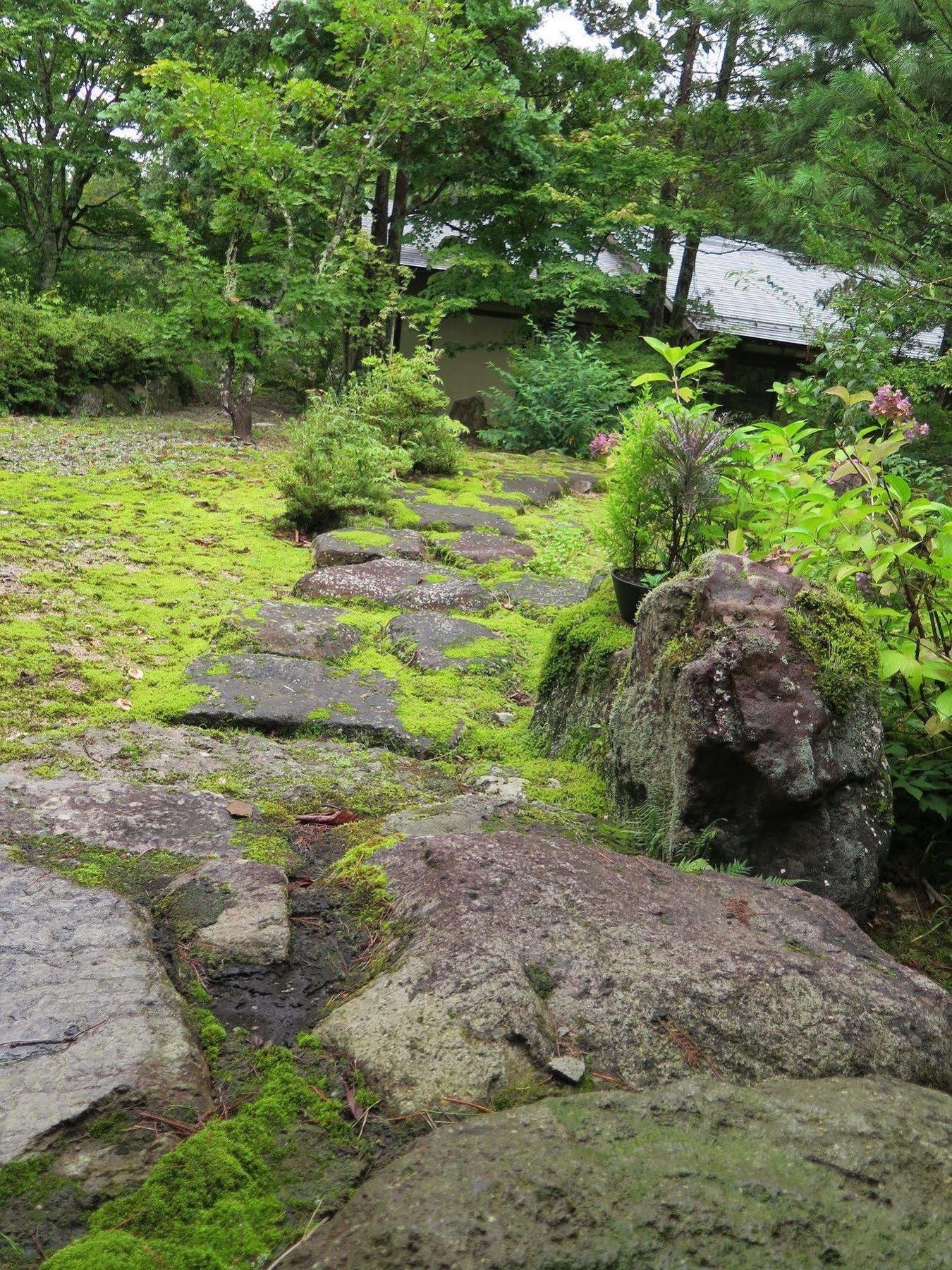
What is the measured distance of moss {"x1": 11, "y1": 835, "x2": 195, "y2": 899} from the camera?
1.96 meters

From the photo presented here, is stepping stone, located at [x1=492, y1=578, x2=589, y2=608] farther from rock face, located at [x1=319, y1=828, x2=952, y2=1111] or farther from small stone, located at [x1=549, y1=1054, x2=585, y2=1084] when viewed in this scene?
small stone, located at [x1=549, y1=1054, x2=585, y2=1084]

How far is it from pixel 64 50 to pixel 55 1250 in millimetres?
18352

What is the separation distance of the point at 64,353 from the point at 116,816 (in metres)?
9.92

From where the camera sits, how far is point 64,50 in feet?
48.8

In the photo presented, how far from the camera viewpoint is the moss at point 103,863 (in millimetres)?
1955

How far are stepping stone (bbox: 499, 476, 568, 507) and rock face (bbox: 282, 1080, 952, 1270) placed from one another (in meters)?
7.08

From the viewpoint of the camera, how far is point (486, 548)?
20.3ft

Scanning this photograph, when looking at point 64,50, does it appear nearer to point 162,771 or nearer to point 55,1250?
point 162,771

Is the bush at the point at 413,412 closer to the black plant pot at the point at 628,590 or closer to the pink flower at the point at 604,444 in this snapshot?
the pink flower at the point at 604,444

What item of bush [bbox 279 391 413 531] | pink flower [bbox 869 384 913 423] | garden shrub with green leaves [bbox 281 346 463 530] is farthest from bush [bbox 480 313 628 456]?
pink flower [bbox 869 384 913 423]

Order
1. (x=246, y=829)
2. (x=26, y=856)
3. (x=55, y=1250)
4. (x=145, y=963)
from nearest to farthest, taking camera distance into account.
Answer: (x=55, y=1250)
(x=145, y=963)
(x=26, y=856)
(x=246, y=829)

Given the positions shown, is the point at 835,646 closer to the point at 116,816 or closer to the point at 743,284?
the point at 116,816

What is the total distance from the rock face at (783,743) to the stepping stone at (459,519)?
14.3 ft

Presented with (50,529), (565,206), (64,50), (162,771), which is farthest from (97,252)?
(162,771)
